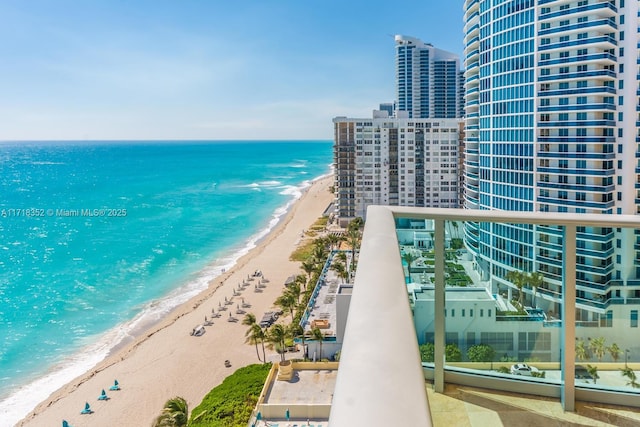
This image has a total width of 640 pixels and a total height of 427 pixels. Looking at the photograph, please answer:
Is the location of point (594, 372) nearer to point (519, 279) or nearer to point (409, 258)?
point (519, 279)

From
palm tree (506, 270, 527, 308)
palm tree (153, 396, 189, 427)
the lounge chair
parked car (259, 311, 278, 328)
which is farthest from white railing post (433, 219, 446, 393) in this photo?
parked car (259, 311, 278, 328)

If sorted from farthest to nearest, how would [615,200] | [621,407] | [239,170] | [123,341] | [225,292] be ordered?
[239,170] < [225,292] < [123,341] < [615,200] < [621,407]

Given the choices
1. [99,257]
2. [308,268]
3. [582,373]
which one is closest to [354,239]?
[308,268]

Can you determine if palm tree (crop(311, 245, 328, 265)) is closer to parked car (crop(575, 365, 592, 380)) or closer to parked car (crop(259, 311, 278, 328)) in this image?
parked car (crop(259, 311, 278, 328))

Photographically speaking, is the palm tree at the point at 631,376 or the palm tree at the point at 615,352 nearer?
the palm tree at the point at 631,376

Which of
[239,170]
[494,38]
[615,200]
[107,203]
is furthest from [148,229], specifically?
[239,170]

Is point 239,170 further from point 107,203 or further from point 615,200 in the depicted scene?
point 615,200

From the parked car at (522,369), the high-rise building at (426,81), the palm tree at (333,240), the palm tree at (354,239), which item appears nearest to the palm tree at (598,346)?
the parked car at (522,369)

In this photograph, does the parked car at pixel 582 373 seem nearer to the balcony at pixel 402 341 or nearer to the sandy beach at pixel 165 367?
the balcony at pixel 402 341
